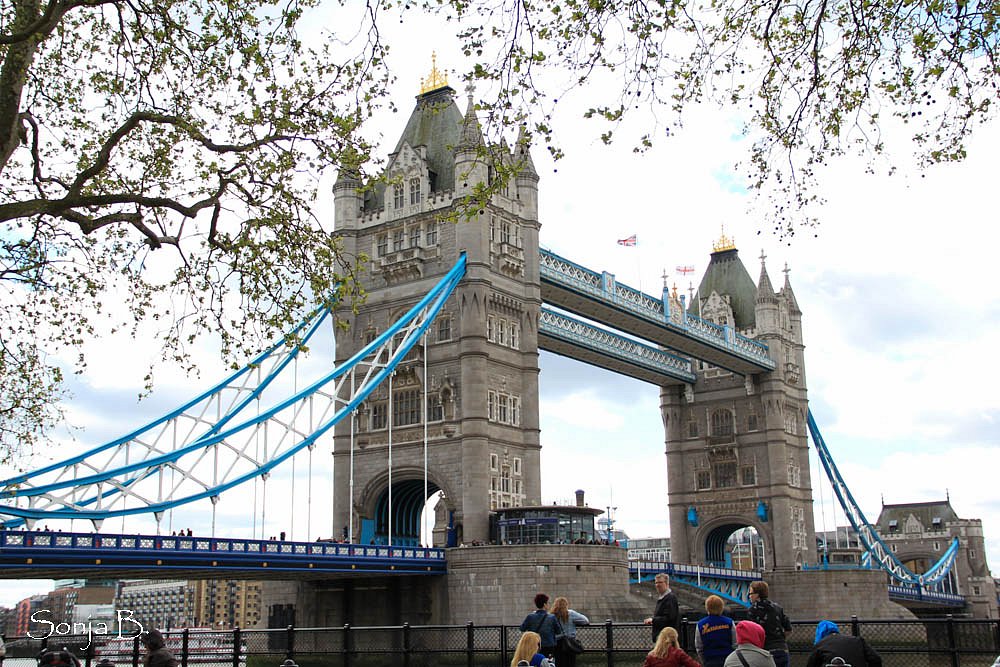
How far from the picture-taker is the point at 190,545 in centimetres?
3947

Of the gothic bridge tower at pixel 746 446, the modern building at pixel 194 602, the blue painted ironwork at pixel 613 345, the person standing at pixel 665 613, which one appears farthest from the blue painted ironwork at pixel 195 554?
the modern building at pixel 194 602

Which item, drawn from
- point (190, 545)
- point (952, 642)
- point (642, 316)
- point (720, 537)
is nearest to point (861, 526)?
point (720, 537)

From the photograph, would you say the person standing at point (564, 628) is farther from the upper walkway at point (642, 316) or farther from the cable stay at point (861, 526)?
the cable stay at point (861, 526)

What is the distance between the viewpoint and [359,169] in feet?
58.9

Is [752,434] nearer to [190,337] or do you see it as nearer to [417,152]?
[417,152]

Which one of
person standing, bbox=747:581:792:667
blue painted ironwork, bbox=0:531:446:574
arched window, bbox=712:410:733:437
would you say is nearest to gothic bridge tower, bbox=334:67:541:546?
blue painted ironwork, bbox=0:531:446:574

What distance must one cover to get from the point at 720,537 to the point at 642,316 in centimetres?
2722

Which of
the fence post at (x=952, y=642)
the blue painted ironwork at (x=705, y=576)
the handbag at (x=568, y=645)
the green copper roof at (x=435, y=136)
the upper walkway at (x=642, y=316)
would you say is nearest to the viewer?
the handbag at (x=568, y=645)

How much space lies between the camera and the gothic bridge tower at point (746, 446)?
79.4 meters

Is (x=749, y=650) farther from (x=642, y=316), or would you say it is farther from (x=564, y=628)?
(x=642, y=316)

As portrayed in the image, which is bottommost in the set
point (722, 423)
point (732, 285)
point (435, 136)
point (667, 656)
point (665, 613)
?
point (667, 656)

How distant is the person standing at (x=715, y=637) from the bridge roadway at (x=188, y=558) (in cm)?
2749

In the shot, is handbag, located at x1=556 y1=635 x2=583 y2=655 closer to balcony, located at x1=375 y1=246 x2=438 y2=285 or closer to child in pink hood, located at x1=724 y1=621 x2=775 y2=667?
child in pink hood, located at x1=724 y1=621 x2=775 y2=667

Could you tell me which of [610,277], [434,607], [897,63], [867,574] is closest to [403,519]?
[434,607]
